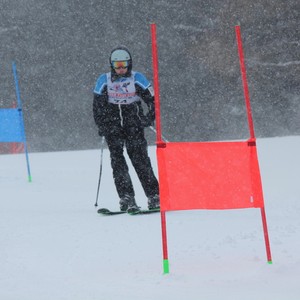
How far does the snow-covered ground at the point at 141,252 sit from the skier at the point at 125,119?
1.64ft

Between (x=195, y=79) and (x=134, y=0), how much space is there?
10.6ft

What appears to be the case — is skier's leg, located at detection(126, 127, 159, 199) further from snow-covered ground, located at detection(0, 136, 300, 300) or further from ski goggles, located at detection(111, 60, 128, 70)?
ski goggles, located at detection(111, 60, 128, 70)

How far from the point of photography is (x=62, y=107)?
22125 millimetres

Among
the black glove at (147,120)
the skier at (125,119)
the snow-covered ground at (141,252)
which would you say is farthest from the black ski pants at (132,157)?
the snow-covered ground at (141,252)

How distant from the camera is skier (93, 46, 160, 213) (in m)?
7.05

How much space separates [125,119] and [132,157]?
0.44 meters

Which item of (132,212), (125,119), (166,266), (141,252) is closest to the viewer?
(166,266)

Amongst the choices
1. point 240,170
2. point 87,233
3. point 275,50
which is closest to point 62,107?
point 275,50

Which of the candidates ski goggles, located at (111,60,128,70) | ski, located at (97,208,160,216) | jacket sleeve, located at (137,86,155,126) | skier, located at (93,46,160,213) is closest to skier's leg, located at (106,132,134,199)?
skier, located at (93,46,160,213)

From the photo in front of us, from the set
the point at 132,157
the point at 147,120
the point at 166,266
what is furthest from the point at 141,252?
the point at 132,157

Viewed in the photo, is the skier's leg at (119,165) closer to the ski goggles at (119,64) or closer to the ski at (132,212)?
the ski at (132,212)

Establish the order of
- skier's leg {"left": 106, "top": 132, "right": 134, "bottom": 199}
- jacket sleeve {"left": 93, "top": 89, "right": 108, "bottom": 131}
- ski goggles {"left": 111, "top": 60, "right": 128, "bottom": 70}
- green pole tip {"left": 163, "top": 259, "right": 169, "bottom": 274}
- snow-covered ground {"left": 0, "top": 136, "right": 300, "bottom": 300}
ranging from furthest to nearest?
1. skier's leg {"left": 106, "top": 132, "right": 134, "bottom": 199}
2. jacket sleeve {"left": 93, "top": 89, "right": 108, "bottom": 131}
3. ski goggles {"left": 111, "top": 60, "right": 128, "bottom": 70}
4. green pole tip {"left": 163, "top": 259, "right": 169, "bottom": 274}
5. snow-covered ground {"left": 0, "top": 136, "right": 300, "bottom": 300}

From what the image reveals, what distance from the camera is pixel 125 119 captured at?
286 inches

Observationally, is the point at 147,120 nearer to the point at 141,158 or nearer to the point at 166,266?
the point at 141,158
